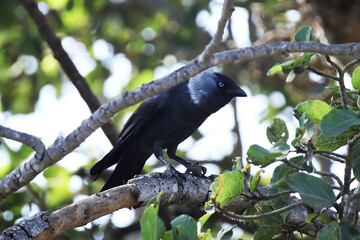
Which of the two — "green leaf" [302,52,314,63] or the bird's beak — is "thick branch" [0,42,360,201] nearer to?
"green leaf" [302,52,314,63]

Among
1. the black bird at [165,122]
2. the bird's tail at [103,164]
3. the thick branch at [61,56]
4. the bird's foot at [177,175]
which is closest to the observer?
the bird's foot at [177,175]

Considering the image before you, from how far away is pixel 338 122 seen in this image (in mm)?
2590

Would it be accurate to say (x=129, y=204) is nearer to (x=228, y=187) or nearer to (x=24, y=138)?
(x=24, y=138)

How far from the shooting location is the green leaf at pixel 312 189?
2527 millimetres

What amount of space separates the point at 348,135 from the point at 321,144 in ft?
1.21

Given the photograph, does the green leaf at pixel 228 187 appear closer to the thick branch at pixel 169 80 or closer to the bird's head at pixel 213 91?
the thick branch at pixel 169 80

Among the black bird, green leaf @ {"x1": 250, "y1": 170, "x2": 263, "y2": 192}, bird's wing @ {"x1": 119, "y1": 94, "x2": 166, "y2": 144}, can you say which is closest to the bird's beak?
the black bird

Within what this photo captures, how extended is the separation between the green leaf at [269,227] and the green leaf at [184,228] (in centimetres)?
58

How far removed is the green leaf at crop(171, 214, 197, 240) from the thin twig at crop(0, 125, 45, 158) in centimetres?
122

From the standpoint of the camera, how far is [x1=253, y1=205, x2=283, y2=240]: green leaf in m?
3.06

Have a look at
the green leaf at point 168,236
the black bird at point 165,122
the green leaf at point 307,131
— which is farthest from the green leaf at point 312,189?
the black bird at point 165,122

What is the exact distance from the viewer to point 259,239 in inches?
122

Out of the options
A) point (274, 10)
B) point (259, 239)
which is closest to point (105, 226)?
point (259, 239)

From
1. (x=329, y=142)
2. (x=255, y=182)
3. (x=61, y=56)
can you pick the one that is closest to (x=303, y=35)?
(x=329, y=142)
